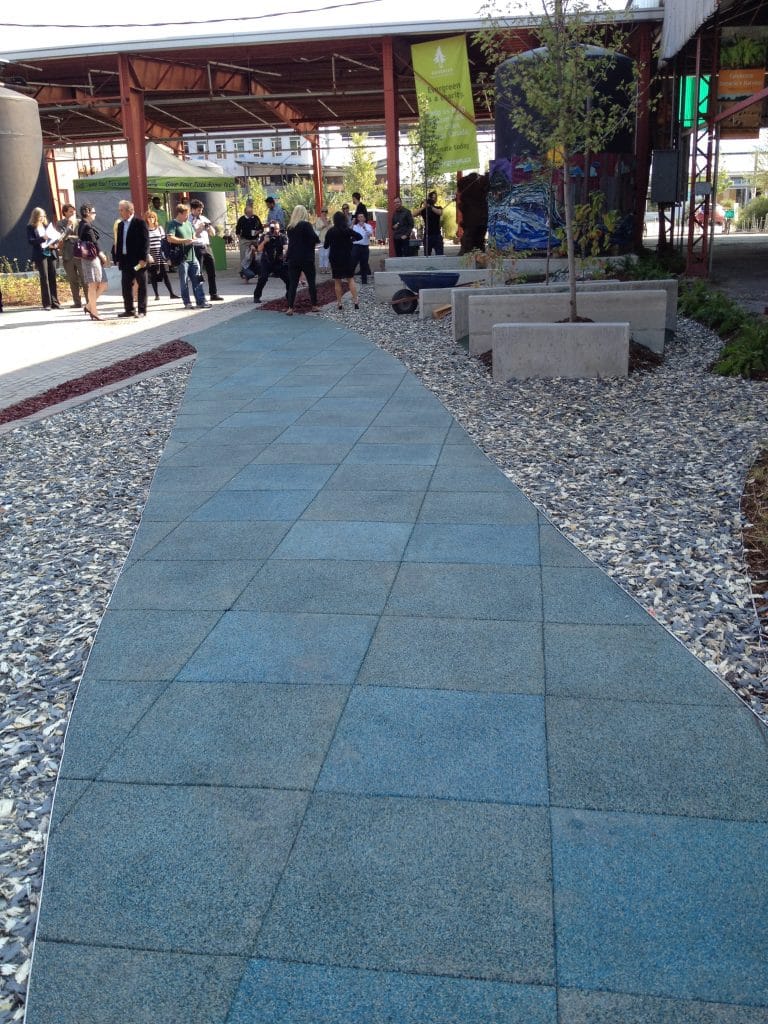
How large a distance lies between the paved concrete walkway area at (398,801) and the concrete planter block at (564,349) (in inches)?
173

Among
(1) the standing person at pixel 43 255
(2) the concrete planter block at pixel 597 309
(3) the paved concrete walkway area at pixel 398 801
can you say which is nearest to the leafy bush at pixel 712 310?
(2) the concrete planter block at pixel 597 309

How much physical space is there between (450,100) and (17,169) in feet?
34.4

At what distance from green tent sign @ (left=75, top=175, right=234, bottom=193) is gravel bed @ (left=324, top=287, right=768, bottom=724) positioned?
54.4 ft

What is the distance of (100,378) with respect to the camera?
36.9ft

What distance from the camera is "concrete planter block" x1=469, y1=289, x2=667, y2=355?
10.8 meters

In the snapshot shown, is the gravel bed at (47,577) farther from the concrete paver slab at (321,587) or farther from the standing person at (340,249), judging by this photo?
the standing person at (340,249)

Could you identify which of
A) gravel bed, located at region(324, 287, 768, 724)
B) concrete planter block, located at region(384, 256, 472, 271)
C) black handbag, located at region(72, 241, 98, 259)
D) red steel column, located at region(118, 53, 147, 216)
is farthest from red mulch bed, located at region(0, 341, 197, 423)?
red steel column, located at region(118, 53, 147, 216)

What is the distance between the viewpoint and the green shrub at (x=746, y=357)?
9.45m

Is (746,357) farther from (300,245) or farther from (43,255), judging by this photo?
(43,255)

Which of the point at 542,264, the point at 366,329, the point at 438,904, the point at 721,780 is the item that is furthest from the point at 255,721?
the point at 542,264

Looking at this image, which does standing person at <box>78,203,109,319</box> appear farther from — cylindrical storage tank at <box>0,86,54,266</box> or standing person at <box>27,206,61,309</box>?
cylindrical storage tank at <box>0,86,54,266</box>

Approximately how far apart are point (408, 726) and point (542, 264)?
12558mm

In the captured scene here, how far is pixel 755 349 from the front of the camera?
31.7 feet

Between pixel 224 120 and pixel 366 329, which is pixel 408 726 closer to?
pixel 366 329
